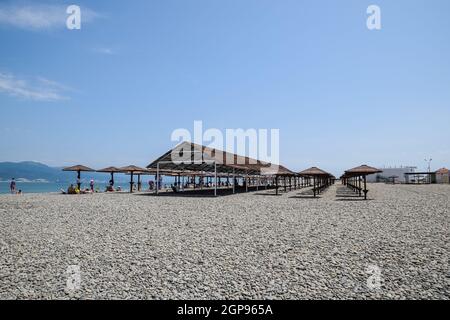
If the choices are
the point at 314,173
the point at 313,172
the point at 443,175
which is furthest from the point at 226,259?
the point at 443,175

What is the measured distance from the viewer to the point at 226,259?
4.62 m

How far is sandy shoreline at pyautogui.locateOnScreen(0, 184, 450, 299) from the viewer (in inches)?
135

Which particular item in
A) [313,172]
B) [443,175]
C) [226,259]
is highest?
[313,172]

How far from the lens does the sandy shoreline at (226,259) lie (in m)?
3.44

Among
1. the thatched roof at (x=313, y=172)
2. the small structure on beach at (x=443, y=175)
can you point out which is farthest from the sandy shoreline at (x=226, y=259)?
the small structure on beach at (x=443, y=175)

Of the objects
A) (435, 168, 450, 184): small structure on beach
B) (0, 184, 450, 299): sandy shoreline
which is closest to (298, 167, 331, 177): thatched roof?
(0, 184, 450, 299): sandy shoreline

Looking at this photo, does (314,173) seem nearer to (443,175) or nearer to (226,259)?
(226,259)

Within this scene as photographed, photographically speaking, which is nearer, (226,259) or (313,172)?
(226,259)

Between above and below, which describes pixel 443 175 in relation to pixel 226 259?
above

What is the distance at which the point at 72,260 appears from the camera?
4.64 meters

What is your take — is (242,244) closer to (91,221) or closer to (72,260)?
(72,260)

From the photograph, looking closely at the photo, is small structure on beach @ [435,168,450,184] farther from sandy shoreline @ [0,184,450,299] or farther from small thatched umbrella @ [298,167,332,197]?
sandy shoreline @ [0,184,450,299]

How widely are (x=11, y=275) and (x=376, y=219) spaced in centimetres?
937
